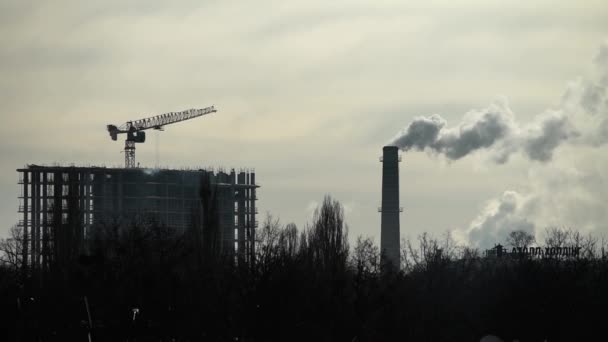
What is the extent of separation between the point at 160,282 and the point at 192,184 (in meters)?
123

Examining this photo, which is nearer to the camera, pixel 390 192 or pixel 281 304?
pixel 281 304

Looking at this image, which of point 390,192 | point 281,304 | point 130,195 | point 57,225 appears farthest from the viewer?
point 130,195

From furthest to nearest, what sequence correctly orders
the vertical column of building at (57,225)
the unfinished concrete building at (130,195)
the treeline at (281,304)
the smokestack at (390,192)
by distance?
the unfinished concrete building at (130,195) → the smokestack at (390,192) → the vertical column of building at (57,225) → the treeline at (281,304)

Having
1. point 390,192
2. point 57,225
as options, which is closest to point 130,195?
point 390,192

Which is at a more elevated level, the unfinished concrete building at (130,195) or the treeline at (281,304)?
the unfinished concrete building at (130,195)

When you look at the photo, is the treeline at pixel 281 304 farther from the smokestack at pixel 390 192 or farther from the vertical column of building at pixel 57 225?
the smokestack at pixel 390 192

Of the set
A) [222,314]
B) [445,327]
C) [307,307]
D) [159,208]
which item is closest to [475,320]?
[445,327]

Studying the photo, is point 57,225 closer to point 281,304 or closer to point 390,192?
point 281,304

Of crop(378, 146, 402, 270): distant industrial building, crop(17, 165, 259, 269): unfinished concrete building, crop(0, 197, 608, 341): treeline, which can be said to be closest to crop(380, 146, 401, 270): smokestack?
crop(378, 146, 402, 270): distant industrial building

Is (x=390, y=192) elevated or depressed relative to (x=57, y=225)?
elevated

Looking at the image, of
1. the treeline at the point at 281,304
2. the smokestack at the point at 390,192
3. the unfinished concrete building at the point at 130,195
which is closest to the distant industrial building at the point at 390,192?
the smokestack at the point at 390,192

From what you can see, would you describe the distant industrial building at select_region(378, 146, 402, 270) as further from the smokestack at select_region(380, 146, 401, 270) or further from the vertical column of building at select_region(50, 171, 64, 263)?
the vertical column of building at select_region(50, 171, 64, 263)

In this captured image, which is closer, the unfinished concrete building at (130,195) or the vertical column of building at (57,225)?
the vertical column of building at (57,225)

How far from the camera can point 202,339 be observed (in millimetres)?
63906
